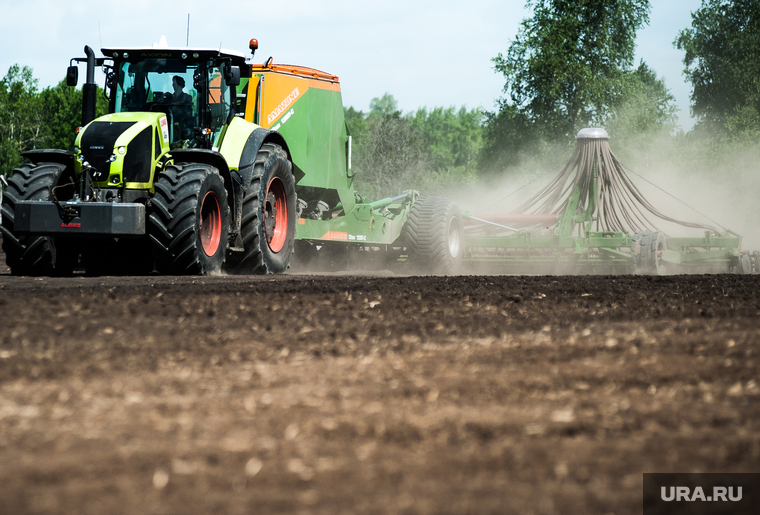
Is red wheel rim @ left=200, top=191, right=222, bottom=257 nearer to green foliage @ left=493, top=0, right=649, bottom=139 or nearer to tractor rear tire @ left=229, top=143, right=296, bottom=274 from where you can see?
tractor rear tire @ left=229, top=143, right=296, bottom=274

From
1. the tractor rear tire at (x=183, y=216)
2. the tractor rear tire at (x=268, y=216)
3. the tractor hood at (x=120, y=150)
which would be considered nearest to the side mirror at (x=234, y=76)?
the tractor rear tire at (x=268, y=216)

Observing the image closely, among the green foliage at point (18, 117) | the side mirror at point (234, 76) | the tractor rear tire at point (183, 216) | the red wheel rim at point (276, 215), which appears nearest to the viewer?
the tractor rear tire at point (183, 216)

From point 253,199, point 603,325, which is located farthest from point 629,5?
point 603,325

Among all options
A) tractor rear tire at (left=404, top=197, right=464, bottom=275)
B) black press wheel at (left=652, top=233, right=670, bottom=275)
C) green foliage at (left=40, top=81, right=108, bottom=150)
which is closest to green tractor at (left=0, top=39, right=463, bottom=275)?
tractor rear tire at (left=404, top=197, right=464, bottom=275)

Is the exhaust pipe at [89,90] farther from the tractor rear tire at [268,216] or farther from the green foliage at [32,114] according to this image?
the green foliage at [32,114]

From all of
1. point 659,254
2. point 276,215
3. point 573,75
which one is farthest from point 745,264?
point 573,75

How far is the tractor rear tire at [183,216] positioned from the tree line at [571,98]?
22.0 metres

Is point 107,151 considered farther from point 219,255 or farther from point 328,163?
point 328,163

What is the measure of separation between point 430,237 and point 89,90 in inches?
250

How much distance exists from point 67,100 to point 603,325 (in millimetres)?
61414

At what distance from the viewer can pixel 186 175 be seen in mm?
8969

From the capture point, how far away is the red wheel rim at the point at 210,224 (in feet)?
30.9

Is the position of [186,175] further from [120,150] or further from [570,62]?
[570,62]

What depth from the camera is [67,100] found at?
60.8 meters
